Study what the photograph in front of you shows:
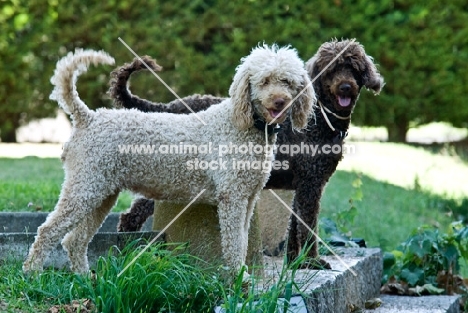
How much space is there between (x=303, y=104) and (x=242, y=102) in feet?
1.22

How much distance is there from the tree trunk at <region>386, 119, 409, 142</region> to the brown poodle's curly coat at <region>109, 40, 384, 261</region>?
8.58 m

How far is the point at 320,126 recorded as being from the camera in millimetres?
4922

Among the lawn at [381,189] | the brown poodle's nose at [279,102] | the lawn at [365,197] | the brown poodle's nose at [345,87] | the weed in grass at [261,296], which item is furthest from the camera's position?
the lawn at [381,189]

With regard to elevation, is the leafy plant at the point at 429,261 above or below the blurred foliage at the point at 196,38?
below

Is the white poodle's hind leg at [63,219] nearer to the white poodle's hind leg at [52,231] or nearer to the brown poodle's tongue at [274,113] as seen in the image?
the white poodle's hind leg at [52,231]

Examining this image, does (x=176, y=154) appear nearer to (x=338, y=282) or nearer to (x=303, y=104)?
(x=303, y=104)

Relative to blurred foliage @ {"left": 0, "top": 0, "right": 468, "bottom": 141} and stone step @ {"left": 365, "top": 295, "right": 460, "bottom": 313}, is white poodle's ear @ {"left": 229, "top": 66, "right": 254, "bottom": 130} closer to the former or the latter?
stone step @ {"left": 365, "top": 295, "right": 460, "bottom": 313}

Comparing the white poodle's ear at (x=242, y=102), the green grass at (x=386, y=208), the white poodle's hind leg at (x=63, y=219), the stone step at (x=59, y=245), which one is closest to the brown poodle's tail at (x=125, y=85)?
the white poodle's ear at (x=242, y=102)

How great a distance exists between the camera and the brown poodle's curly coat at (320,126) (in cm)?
483

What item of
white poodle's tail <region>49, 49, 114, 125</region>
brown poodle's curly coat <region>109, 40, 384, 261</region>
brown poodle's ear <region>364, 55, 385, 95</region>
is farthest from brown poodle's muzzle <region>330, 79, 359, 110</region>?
white poodle's tail <region>49, 49, 114, 125</region>

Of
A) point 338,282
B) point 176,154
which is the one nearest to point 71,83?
point 176,154

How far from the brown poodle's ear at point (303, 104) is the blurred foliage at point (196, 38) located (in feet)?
24.1

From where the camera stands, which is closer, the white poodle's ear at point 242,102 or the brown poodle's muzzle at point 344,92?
the white poodle's ear at point 242,102

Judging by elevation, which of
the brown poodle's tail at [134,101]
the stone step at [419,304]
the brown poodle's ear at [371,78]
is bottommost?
the stone step at [419,304]
